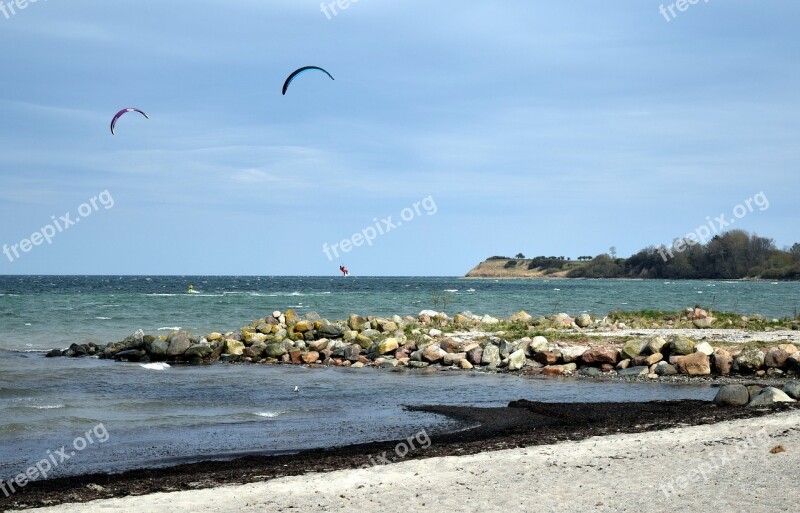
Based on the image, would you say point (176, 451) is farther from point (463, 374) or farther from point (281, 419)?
point (463, 374)

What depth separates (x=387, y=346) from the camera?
2512 cm

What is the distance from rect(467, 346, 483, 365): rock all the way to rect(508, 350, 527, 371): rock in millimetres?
881

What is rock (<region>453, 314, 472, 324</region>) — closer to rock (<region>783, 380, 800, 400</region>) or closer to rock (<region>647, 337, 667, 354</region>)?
rock (<region>647, 337, 667, 354</region>)

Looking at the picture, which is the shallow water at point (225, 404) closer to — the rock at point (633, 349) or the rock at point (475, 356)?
the rock at point (475, 356)

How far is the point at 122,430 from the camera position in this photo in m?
14.8

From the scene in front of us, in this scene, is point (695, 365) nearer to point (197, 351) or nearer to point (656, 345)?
point (656, 345)

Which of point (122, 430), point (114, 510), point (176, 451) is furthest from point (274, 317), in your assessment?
point (114, 510)

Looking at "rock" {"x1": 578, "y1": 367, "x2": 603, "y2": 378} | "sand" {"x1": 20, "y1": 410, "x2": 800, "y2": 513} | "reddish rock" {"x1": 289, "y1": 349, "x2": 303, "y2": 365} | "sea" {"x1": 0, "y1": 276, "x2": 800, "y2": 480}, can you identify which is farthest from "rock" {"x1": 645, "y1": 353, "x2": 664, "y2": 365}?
"reddish rock" {"x1": 289, "y1": 349, "x2": 303, "y2": 365}

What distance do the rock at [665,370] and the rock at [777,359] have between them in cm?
213

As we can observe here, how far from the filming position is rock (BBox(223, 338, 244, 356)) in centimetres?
2688

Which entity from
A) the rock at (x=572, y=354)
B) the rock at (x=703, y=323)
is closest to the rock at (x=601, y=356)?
the rock at (x=572, y=354)

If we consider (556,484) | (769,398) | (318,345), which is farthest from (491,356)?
(556,484)

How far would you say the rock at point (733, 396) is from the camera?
48.8 ft

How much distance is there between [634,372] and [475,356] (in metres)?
4.42
